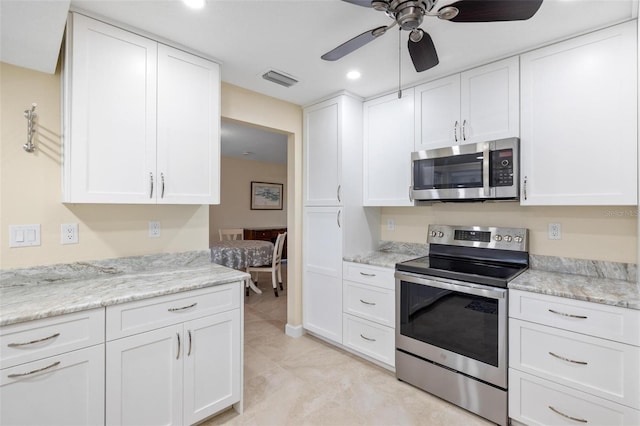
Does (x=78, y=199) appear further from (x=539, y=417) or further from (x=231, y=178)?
(x=231, y=178)

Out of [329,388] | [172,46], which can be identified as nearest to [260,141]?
[172,46]

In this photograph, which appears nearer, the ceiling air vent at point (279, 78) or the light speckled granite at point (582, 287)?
the light speckled granite at point (582, 287)

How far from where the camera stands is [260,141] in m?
5.39

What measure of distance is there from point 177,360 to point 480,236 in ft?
7.65

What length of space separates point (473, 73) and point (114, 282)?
2813mm

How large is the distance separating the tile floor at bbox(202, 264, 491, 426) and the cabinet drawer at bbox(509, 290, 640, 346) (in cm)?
78

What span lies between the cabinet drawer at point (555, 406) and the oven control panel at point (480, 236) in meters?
0.91

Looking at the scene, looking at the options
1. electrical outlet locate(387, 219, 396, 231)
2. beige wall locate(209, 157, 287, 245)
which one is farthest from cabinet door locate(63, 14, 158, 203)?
beige wall locate(209, 157, 287, 245)

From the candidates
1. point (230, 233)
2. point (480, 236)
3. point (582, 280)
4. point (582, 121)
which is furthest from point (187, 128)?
point (230, 233)

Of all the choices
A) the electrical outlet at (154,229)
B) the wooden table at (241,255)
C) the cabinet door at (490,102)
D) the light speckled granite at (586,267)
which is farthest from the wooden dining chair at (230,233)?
the light speckled granite at (586,267)

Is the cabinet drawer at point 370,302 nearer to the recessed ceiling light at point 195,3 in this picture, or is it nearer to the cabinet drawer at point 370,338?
the cabinet drawer at point 370,338

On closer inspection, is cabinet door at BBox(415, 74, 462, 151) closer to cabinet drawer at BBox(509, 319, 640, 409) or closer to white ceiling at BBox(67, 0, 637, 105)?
white ceiling at BBox(67, 0, 637, 105)

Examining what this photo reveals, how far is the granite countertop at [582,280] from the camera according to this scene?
5.38 ft

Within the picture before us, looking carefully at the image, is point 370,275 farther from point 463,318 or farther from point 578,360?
point 578,360
